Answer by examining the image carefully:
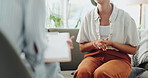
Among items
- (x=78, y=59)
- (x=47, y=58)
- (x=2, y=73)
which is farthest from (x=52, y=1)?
(x=2, y=73)

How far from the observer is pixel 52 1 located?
4.23 meters

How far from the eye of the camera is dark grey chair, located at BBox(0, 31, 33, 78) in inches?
24.4

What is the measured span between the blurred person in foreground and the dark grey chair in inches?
11.4

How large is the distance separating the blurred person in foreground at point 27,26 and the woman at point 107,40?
0.85 m

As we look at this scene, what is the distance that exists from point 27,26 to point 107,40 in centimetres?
107

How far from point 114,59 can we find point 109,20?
32cm

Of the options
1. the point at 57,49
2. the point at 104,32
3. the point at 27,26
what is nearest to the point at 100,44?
the point at 104,32

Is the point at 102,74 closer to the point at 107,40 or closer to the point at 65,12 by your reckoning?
the point at 107,40

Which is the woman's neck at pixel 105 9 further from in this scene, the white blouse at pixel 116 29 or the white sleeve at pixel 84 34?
the white sleeve at pixel 84 34

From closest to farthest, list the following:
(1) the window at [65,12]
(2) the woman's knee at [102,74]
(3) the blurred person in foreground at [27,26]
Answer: (3) the blurred person in foreground at [27,26], (2) the woman's knee at [102,74], (1) the window at [65,12]

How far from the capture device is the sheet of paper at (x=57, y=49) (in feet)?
3.22

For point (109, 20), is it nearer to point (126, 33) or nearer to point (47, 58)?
point (126, 33)

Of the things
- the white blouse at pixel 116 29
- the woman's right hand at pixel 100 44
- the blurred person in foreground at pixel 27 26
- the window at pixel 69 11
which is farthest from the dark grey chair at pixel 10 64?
the window at pixel 69 11

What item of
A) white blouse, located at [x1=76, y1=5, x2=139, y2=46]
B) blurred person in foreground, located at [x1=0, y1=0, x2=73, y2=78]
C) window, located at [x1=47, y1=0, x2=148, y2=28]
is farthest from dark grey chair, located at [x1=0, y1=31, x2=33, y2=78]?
window, located at [x1=47, y1=0, x2=148, y2=28]
